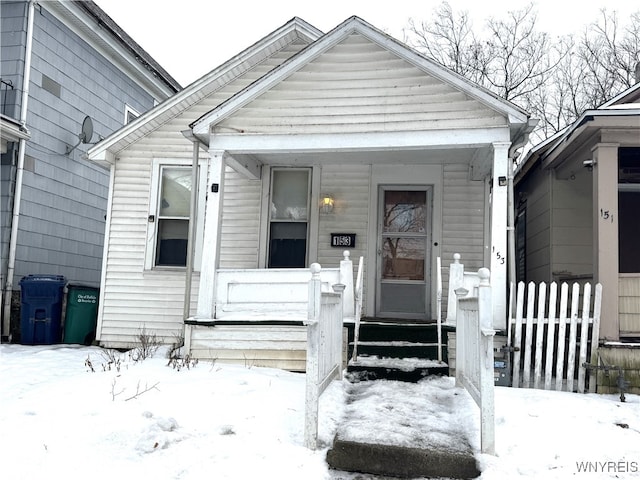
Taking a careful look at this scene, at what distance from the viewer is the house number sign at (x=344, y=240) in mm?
7812

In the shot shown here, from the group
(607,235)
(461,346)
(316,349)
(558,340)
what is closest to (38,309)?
(316,349)

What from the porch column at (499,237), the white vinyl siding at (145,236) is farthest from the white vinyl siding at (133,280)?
the porch column at (499,237)

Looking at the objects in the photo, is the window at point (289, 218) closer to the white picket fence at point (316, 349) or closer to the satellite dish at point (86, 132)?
the white picket fence at point (316, 349)

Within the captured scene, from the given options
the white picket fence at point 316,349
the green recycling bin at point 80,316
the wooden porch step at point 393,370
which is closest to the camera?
the white picket fence at point 316,349

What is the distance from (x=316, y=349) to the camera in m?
3.96

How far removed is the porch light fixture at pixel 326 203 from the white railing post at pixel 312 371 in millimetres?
3841

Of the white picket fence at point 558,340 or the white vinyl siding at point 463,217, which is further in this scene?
the white vinyl siding at point 463,217

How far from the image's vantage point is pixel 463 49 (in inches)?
909

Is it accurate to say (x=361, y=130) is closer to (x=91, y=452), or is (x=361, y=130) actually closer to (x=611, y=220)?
(x=611, y=220)

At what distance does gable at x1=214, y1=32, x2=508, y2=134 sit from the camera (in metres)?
6.18

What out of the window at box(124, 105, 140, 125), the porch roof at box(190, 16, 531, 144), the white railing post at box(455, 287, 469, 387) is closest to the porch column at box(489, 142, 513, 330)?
the porch roof at box(190, 16, 531, 144)

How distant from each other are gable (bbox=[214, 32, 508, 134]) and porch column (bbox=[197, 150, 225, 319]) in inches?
19.4

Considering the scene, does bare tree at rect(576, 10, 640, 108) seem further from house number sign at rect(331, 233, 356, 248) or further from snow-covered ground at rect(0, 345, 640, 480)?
snow-covered ground at rect(0, 345, 640, 480)

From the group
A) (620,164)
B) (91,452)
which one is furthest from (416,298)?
(91,452)
